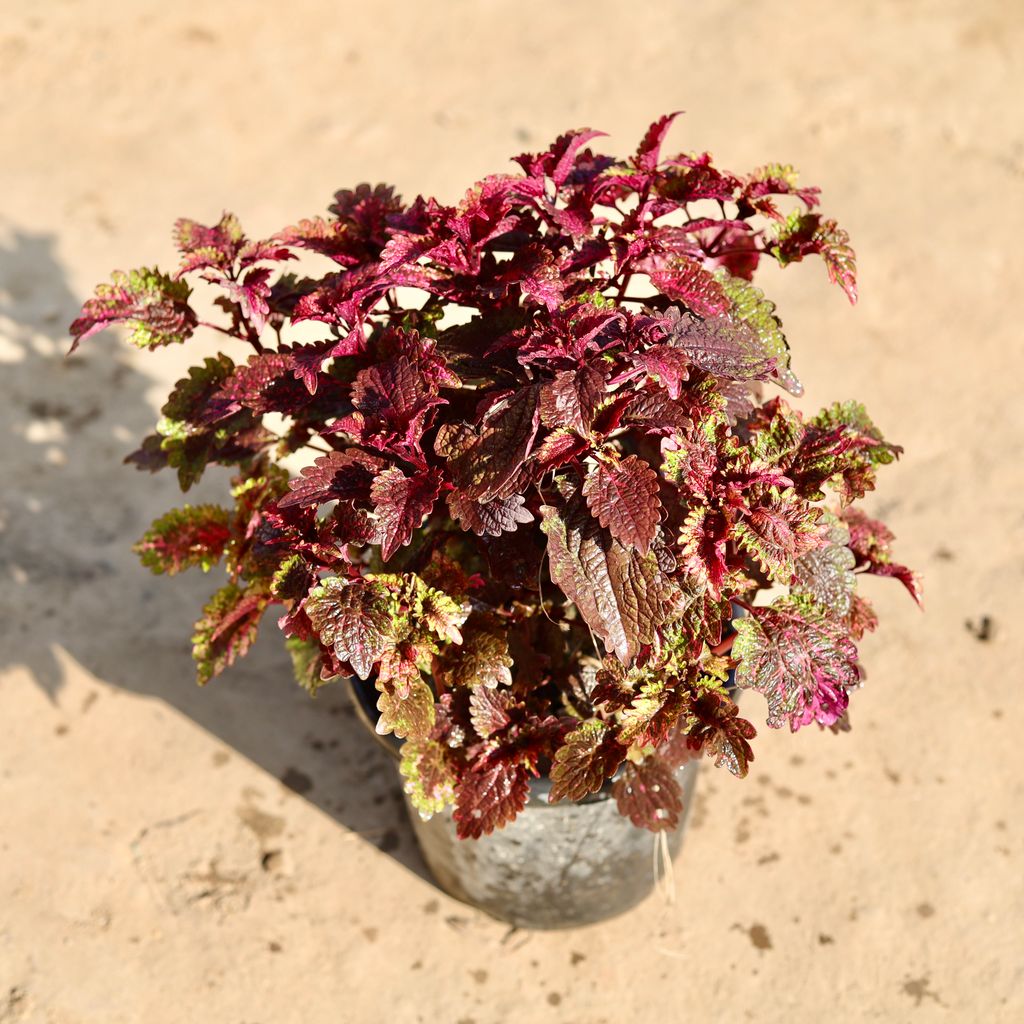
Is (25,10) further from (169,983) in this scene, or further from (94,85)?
(169,983)

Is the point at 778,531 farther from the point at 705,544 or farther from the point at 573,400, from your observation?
the point at 573,400

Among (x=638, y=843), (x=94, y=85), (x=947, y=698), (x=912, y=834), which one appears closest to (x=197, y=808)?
(x=638, y=843)

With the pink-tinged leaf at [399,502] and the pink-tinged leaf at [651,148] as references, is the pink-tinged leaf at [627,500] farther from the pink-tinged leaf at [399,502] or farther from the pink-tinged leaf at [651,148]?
the pink-tinged leaf at [651,148]

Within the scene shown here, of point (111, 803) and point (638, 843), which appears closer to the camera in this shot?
point (638, 843)

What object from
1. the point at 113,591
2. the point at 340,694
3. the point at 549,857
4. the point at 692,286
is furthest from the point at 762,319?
the point at 113,591

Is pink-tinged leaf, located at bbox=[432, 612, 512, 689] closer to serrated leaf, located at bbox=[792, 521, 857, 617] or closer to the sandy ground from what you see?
serrated leaf, located at bbox=[792, 521, 857, 617]

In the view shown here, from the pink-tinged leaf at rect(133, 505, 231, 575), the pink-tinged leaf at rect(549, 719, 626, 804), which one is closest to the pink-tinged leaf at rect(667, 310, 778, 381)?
the pink-tinged leaf at rect(549, 719, 626, 804)

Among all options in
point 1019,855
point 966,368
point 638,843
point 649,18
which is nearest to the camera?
point 638,843
